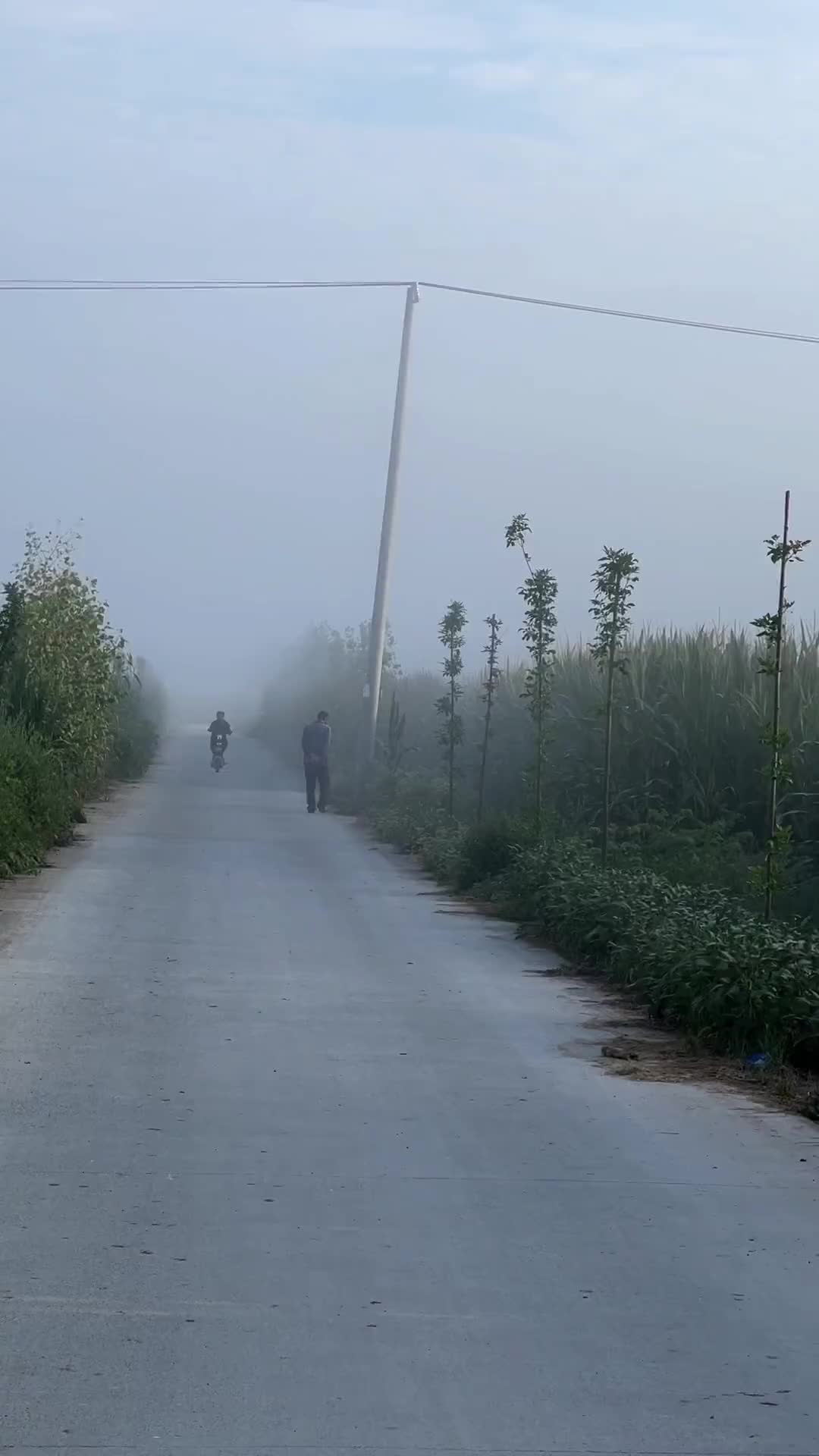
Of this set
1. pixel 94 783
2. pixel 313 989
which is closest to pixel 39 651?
pixel 94 783

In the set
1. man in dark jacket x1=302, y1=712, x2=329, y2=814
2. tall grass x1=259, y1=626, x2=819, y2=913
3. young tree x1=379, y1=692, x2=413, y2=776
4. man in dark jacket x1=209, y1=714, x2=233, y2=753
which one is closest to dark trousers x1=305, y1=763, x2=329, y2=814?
man in dark jacket x1=302, y1=712, x2=329, y2=814

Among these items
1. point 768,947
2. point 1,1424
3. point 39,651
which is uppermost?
point 39,651

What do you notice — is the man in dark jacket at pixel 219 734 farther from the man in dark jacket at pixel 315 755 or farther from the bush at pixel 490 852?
the bush at pixel 490 852

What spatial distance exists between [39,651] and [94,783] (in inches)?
167

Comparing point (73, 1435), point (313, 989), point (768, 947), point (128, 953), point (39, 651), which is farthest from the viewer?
point (39, 651)

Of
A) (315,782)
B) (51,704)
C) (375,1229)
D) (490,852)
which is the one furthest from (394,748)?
(375,1229)

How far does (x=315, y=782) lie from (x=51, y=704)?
282 inches

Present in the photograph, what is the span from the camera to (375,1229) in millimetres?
6281

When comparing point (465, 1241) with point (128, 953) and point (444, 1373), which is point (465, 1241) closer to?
point (444, 1373)

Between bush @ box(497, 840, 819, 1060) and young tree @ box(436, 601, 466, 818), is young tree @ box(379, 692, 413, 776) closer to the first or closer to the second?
young tree @ box(436, 601, 466, 818)

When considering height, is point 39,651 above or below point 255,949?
above

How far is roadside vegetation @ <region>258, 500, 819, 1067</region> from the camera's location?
34.7ft

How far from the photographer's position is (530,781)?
23.5 meters

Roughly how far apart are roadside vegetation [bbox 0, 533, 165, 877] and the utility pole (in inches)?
186
